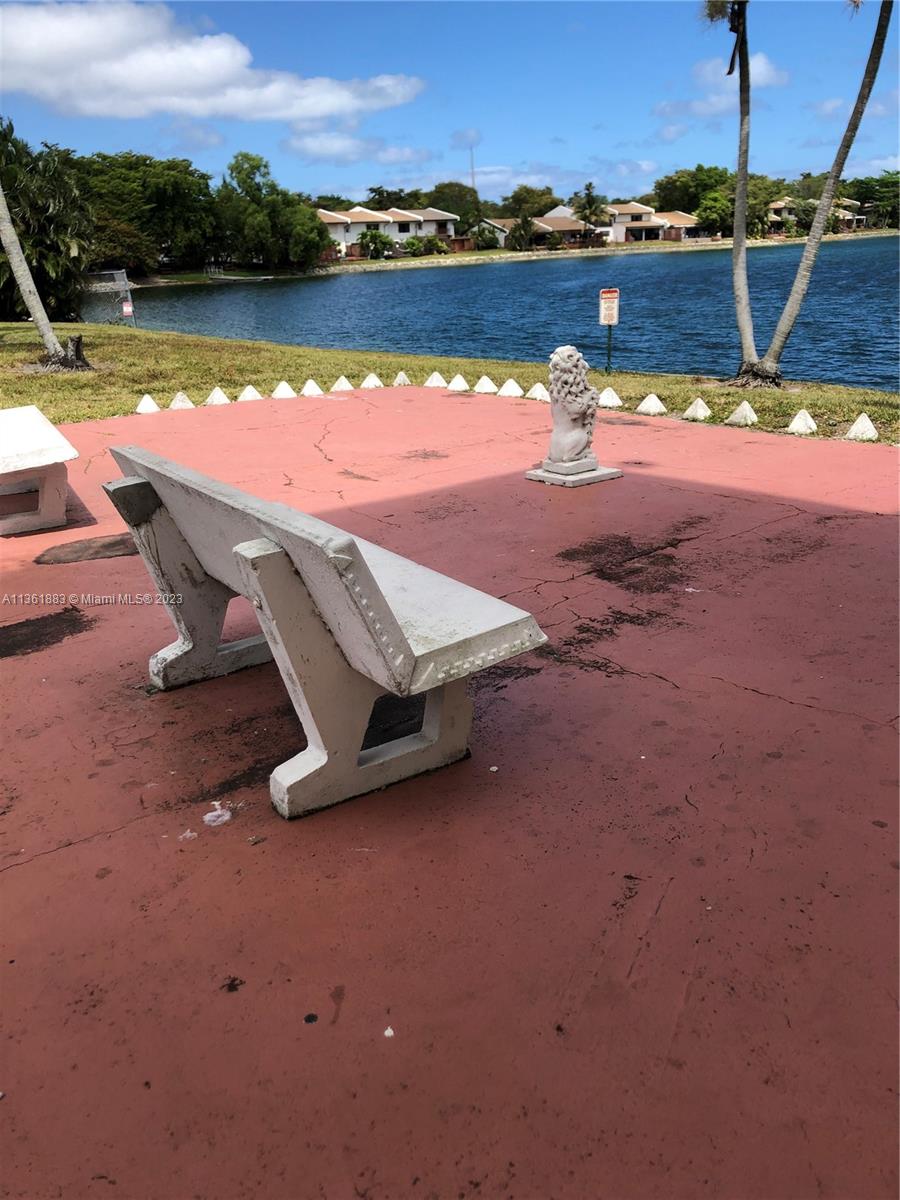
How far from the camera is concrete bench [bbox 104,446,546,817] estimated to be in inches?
102

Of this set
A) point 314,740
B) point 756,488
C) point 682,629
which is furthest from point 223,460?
point 314,740

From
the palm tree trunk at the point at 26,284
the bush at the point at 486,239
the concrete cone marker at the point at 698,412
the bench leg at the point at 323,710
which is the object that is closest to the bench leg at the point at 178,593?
the bench leg at the point at 323,710

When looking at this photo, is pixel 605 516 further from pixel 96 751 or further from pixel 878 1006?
pixel 878 1006

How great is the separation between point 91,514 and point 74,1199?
19.5 feet

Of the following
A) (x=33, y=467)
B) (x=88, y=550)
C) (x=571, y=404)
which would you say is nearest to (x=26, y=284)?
(x=33, y=467)

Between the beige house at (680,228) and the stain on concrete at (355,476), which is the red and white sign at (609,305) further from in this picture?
the beige house at (680,228)

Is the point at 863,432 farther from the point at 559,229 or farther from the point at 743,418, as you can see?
the point at 559,229

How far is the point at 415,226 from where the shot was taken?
11319 centimetres

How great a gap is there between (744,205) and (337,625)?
44.1ft

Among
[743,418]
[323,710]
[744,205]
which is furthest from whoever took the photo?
[744,205]

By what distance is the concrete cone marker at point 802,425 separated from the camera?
9281mm

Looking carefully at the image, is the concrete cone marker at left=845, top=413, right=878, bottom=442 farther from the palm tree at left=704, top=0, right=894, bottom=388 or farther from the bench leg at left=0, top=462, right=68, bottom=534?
the bench leg at left=0, top=462, right=68, bottom=534

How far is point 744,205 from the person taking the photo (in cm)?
→ 1362

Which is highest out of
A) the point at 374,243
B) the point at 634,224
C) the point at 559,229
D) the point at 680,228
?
the point at 634,224
